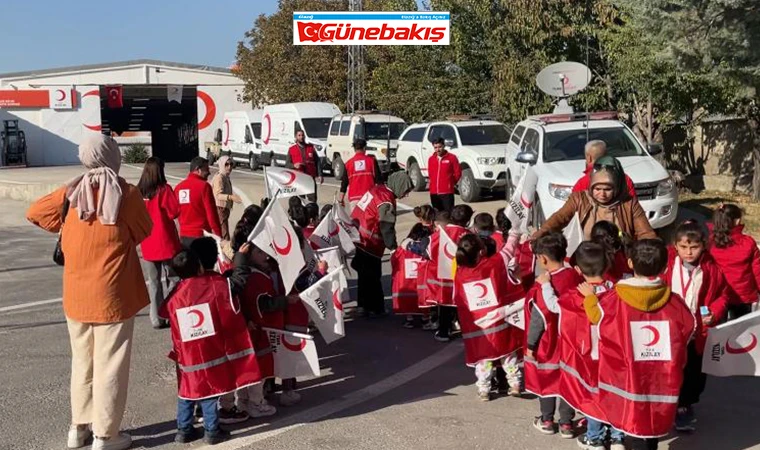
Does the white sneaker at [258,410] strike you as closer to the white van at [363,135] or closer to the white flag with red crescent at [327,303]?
the white flag with red crescent at [327,303]

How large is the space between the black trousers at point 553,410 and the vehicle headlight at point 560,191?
7716 mm

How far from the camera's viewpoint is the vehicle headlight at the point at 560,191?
12898 mm

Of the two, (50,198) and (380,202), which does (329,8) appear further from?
(50,198)

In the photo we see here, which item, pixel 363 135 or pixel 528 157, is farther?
pixel 363 135

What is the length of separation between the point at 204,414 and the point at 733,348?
3.30 m

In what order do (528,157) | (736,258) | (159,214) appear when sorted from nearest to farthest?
(736,258) < (159,214) < (528,157)

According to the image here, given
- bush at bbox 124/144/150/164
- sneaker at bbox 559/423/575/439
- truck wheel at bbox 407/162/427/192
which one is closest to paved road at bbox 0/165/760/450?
sneaker at bbox 559/423/575/439

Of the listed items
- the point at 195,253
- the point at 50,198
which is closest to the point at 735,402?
the point at 195,253

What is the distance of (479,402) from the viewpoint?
615 centimetres

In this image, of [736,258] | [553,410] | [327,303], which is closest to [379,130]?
[736,258]

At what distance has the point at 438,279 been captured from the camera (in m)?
7.64

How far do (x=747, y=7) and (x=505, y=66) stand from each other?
10.7m

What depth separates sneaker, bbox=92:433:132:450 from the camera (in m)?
5.20

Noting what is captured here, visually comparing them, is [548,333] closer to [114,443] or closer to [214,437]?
[214,437]
